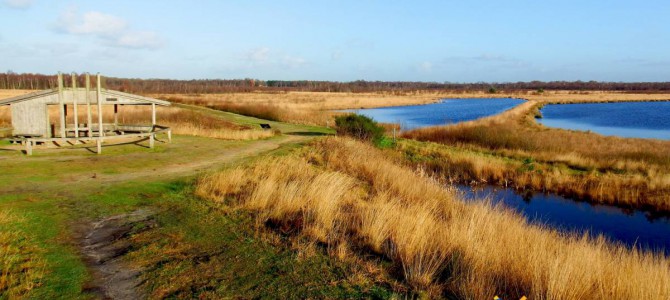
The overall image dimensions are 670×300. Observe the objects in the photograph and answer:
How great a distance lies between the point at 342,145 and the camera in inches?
688

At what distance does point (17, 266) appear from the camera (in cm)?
538

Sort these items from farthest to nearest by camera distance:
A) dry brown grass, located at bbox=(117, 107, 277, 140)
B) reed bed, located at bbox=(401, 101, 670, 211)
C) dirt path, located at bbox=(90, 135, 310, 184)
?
dry brown grass, located at bbox=(117, 107, 277, 140), reed bed, located at bbox=(401, 101, 670, 211), dirt path, located at bbox=(90, 135, 310, 184)

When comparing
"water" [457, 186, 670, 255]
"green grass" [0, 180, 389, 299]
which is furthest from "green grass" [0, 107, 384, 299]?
"water" [457, 186, 670, 255]

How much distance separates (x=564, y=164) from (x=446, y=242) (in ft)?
55.2

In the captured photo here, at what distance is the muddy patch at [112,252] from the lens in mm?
4965

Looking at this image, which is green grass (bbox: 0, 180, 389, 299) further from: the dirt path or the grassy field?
the dirt path

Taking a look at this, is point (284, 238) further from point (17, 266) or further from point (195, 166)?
point (195, 166)

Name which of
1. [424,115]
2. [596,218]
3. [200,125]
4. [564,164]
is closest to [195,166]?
[596,218]

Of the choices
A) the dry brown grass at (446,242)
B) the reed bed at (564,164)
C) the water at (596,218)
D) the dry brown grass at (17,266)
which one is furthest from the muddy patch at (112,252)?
the reed bed at (564,164)

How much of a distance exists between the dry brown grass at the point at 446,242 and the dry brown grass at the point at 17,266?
3.18 meters

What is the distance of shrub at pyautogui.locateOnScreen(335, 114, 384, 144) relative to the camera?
2272 centimetres

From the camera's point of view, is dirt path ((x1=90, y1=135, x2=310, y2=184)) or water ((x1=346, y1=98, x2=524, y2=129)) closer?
dirt path ((x1=90, y1=135, x2=310, y2=184))

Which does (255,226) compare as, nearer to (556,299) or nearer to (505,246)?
(505,246)

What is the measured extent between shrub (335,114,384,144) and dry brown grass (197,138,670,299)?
37.6ft
